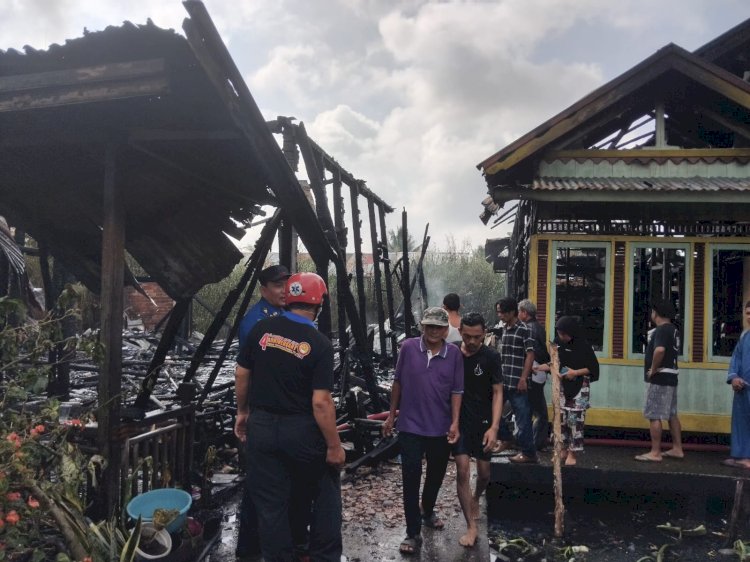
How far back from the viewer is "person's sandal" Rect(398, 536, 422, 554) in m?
4.57

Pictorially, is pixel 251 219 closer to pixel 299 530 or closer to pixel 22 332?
pixel 22 332

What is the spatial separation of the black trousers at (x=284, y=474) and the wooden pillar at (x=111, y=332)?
129 cm

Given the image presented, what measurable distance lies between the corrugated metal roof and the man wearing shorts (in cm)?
156

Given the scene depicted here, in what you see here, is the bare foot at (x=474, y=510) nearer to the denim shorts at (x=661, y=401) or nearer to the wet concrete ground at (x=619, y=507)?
the wet concrete ground at (x=619, y=507)

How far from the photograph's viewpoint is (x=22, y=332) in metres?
3.94

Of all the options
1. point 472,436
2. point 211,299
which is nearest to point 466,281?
point 211,299

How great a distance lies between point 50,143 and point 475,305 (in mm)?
24778

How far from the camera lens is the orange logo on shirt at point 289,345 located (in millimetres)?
3488

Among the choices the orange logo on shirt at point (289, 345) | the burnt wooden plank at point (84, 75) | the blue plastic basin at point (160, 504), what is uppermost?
the burnt wooden plank at point (84, 75)

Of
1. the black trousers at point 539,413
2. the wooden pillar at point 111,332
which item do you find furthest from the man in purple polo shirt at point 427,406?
the black trousers at point 539,413

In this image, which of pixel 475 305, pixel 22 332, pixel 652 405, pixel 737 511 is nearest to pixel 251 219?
pixel 22 332

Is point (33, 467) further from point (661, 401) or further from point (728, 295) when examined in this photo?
point (728, 295)

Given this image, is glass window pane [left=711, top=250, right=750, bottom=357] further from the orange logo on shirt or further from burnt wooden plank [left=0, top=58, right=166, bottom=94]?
burnt wooden plank [left=0, top=58, right=166, bottom=94]

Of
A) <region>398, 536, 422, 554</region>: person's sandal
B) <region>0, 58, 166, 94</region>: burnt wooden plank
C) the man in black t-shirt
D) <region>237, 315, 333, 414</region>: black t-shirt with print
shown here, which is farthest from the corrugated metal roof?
<region>0, 58, 166, 94</region>: burnt wooden plank
